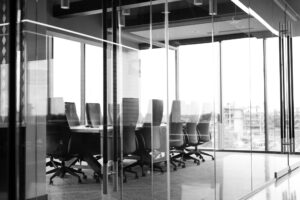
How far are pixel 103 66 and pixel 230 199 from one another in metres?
2.38

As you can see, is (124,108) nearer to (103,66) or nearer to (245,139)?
(103,66)

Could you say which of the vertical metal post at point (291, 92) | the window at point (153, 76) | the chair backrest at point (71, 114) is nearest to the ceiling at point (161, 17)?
the window at point (153, 76)

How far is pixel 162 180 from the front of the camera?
347 cm

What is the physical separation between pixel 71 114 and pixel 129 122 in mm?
562

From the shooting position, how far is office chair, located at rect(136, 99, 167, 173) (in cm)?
336

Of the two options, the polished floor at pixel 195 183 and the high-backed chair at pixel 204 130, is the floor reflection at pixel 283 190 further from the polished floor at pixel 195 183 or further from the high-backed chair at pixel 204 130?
the high-backed chair at pixel 204 130

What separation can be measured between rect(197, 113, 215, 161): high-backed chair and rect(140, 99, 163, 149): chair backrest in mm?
597

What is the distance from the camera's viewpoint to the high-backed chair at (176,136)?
3523 mm

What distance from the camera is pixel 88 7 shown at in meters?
3.24

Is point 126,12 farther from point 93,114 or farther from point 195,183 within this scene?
point 195,183

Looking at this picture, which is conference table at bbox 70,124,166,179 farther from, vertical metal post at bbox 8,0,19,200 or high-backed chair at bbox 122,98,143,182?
vertical metal post at bbox 8,0,19,200

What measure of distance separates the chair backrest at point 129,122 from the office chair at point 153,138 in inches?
2.4

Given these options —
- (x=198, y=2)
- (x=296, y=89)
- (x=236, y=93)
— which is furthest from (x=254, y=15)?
(x=296, y=89)

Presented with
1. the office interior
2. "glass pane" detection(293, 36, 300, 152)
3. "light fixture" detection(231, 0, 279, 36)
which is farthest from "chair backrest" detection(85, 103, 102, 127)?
"glass pane" detection(293, 36, 300, 152)
